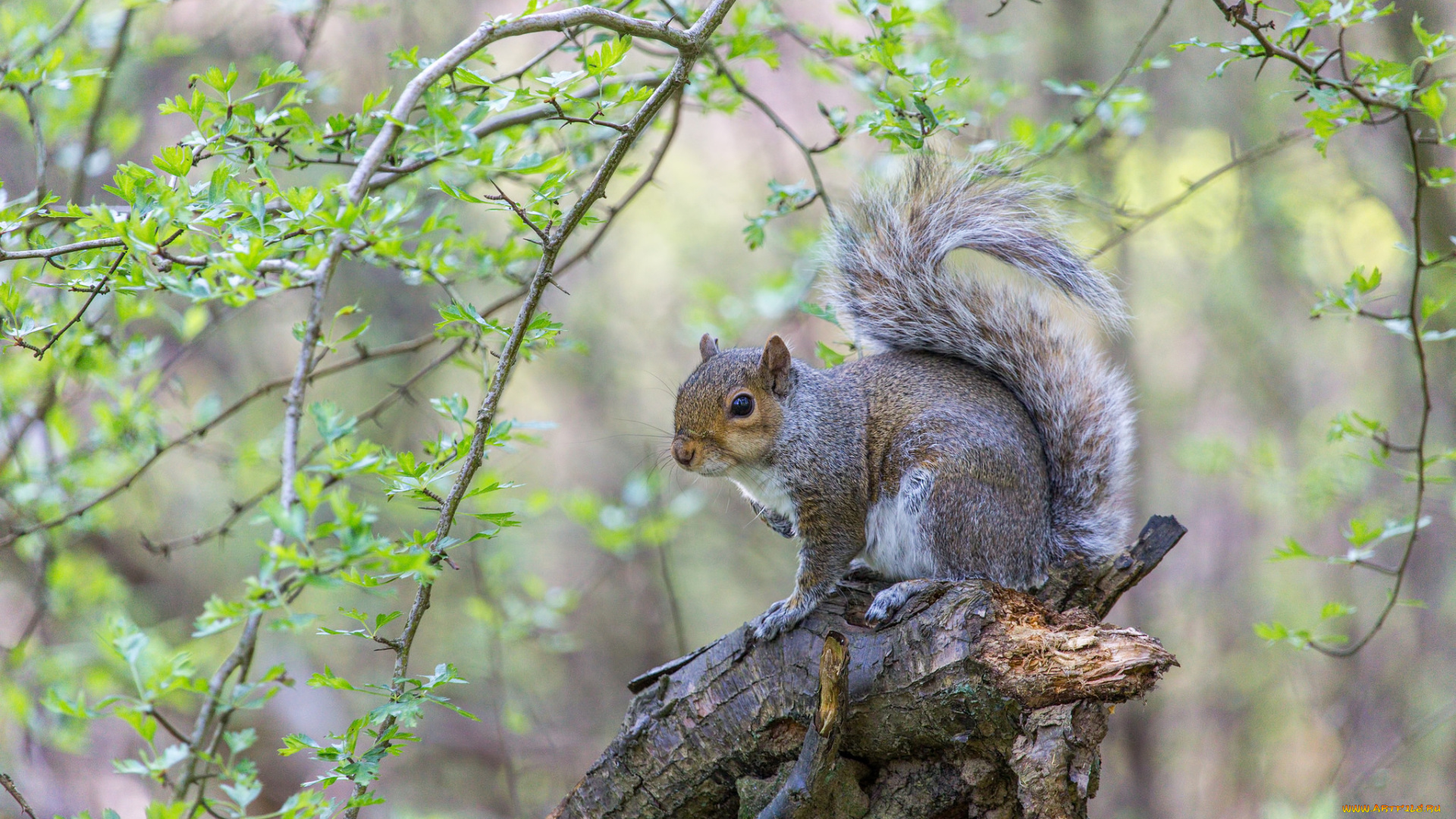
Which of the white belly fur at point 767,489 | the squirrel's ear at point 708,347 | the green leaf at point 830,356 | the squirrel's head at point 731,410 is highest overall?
the squirrel's ear at point 708,347

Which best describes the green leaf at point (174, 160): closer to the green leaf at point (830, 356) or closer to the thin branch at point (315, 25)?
the thin branch at point (315, 25)

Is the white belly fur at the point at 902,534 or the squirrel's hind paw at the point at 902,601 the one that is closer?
the squirrel's hind paw at the point at 902,601

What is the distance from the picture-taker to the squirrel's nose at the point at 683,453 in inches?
87.9

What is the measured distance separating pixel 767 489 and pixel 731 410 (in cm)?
21

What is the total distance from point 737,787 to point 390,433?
14.0ft

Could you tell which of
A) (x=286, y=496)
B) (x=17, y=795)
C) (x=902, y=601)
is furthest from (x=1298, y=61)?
(x=17, y=795)

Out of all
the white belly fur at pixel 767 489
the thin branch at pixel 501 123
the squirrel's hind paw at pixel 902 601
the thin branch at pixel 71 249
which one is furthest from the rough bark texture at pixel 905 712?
the thin branch at pixel 71 249

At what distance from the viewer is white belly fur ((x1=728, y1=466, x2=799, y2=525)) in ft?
7.72

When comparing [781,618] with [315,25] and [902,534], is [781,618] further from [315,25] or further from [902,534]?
[315,25]

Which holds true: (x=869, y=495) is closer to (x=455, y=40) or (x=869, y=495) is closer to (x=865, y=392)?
(x=865, y=392)

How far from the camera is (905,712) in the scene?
5.54 feet

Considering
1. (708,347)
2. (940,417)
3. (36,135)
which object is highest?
(36,135)

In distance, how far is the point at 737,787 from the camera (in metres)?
1.88

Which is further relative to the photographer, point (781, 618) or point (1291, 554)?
point (1291, 554)
